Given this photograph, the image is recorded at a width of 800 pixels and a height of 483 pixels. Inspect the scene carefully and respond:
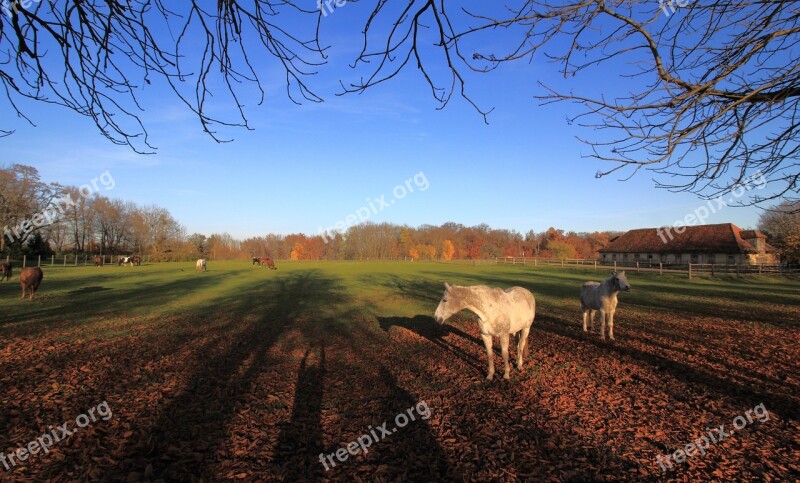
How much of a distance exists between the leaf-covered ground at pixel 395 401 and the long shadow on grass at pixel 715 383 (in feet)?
0.15

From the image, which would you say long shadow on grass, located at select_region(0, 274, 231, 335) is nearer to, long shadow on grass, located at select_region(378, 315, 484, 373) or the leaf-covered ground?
the leaf-covered ground

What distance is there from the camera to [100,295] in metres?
19.3

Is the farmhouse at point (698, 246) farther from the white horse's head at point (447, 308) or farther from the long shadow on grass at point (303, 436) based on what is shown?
the long shadow on grass at point (303, 436)

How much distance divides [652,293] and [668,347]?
49.2 feet

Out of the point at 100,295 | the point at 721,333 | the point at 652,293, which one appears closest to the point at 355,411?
the point at 721,333

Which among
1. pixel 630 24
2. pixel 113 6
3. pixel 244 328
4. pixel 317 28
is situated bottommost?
Answer: pixel 244 328

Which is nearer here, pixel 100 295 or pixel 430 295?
pixel 100 295

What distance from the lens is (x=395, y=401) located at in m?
6.01

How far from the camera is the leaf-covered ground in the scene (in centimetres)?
412

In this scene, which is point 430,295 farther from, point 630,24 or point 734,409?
point 630,24

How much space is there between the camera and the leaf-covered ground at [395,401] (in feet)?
13.5
